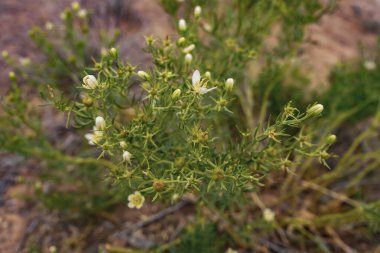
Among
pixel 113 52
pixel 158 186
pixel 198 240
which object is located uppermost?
pixel 113 52

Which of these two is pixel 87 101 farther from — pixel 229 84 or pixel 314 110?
pixel 314 110

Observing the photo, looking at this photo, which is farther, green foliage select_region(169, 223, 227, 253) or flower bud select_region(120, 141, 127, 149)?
green foliage select_region(169, 223, 227, 253)

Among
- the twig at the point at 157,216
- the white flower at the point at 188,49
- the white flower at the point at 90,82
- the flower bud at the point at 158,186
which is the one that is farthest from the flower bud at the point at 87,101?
the twig at the point at 157,216

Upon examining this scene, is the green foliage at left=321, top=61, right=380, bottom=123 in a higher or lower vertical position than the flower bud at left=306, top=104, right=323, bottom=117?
lower

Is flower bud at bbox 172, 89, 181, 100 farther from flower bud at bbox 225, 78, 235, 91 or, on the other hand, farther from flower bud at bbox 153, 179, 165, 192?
flower bud at bbox 153, 179, 165, 192

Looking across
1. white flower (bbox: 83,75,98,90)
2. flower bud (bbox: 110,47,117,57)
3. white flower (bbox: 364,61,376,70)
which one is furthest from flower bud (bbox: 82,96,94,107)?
white flower (bbox: 364,61,376,70)

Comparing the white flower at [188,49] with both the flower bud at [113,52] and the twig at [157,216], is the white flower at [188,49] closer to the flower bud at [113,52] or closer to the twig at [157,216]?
the flower bud at [113,52]

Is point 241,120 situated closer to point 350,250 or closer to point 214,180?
point 350,250

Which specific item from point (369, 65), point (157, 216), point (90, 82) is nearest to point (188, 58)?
point (90, 82)

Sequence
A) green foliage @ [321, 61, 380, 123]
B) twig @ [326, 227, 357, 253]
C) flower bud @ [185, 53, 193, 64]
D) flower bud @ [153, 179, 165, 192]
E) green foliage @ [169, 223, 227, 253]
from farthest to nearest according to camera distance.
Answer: green foliage @ [321, 61, 380, 123] → twig @ [326, 227, 357, 253] → green foliage @ [169, 223, 227, 253] → flower bud @ [185, 53, 193, 64] → flower bud @ [153, 179, 165, 192]

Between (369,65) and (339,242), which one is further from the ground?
(369,65)
